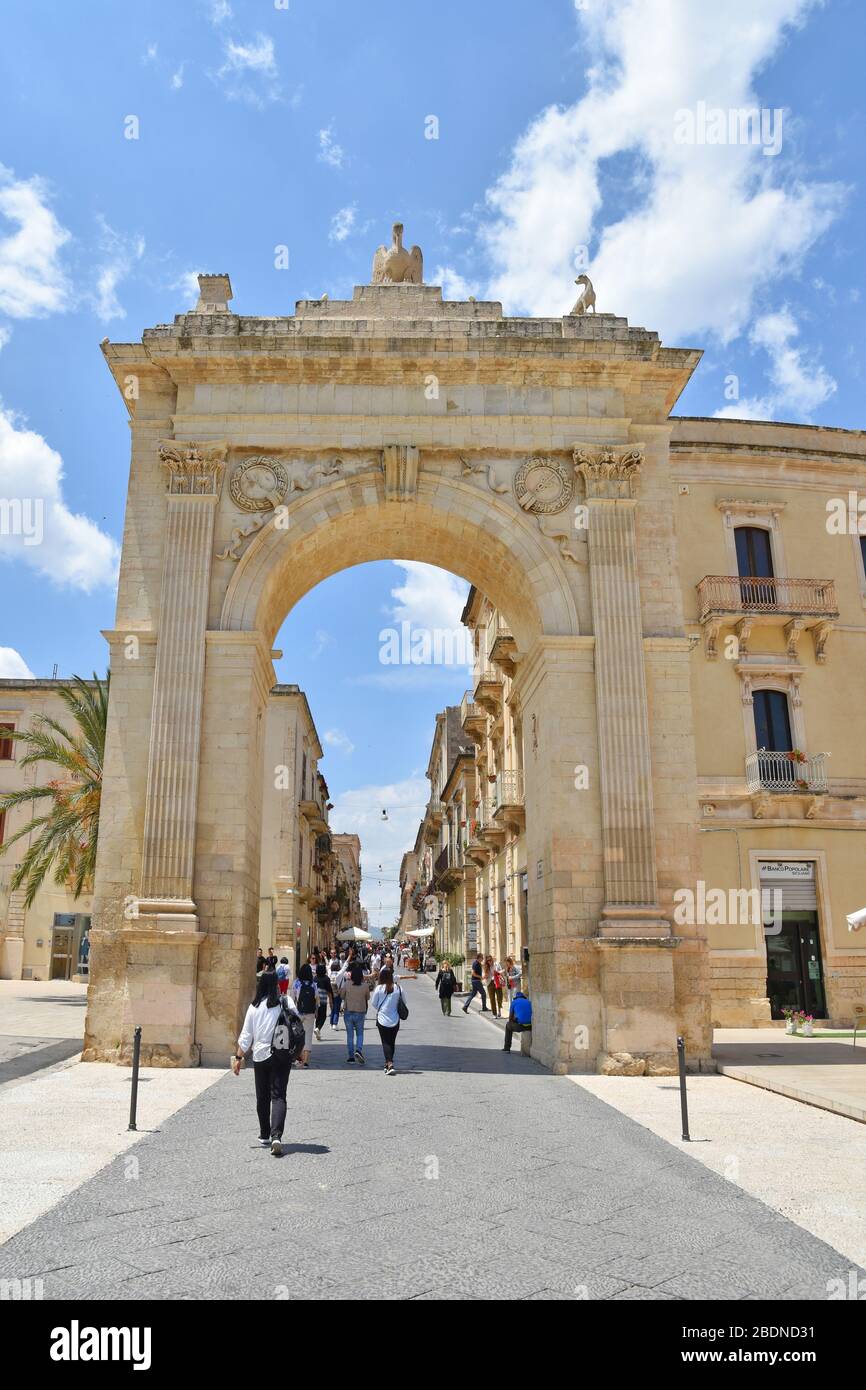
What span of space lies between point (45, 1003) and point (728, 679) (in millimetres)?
19655

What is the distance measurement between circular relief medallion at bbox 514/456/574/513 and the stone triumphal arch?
0.03 meters

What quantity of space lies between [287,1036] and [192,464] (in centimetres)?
1040

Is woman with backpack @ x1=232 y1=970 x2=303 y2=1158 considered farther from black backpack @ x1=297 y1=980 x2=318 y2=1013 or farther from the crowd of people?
black backpack @ x1=297 y1=980 x2=318 y2=1013

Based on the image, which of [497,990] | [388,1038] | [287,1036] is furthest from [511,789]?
[287,1036]

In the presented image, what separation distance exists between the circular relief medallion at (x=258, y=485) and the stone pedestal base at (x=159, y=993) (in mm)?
6632

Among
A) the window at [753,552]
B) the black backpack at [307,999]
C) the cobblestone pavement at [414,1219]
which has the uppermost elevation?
the window at [753,552]

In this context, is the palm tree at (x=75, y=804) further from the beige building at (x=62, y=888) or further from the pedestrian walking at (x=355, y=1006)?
the pedestrian walking at (x=355, y=1006)

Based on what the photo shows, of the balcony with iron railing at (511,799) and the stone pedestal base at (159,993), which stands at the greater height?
the balcony with iron railing at (511,799)

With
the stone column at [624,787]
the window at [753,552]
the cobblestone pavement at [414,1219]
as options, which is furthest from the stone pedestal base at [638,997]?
the window at [753,552]

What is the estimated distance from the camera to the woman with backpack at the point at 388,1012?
13.5 metres

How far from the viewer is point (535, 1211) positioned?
6695mm

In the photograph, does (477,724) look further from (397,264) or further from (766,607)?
(397,264)

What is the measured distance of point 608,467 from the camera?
16203 mm

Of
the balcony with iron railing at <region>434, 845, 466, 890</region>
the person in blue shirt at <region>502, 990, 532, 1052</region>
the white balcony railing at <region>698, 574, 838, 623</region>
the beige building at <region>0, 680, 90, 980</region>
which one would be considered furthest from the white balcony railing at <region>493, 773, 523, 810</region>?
the beige building at <region>0, 680, 90, 980</region>
